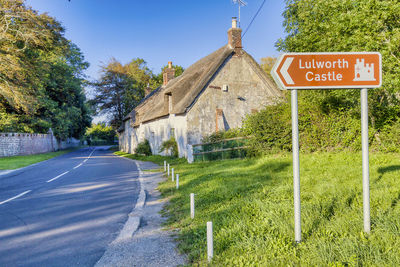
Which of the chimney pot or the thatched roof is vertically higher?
the chimney pot

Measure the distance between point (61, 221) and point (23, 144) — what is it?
97.2 feet

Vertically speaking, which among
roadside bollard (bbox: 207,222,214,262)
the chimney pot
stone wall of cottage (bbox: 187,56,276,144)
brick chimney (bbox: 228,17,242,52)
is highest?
the chimney pot

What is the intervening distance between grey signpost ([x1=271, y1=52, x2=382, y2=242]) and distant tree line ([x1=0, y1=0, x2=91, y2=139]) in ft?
75.6

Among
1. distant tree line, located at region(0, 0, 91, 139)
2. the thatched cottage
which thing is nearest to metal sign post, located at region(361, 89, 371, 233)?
the thatched cottage

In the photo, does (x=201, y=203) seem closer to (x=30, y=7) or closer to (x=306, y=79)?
(x=306, y=79)

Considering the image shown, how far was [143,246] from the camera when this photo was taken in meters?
4.63

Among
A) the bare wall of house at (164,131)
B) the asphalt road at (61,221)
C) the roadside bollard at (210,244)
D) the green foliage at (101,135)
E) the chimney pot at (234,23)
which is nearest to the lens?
the roadside bollard at (210,244)

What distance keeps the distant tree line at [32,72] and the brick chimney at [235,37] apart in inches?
549

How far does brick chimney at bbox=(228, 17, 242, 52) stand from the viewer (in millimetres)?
20828

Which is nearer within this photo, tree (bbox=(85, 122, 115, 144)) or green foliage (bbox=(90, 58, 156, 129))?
green foliage (bbox=(90, 58, 156, 129))

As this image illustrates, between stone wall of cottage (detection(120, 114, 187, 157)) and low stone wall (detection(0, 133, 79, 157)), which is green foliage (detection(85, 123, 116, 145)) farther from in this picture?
stone wall of cottage (detection(120, 114, 187, 157))

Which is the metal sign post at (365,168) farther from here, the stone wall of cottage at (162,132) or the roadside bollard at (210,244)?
the stone wall of cottage at (162,132)

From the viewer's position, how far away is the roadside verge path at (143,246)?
13.2 feet

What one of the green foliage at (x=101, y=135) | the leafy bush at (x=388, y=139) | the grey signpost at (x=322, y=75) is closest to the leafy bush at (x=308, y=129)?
the leafy bush at (x=388, y=139)
